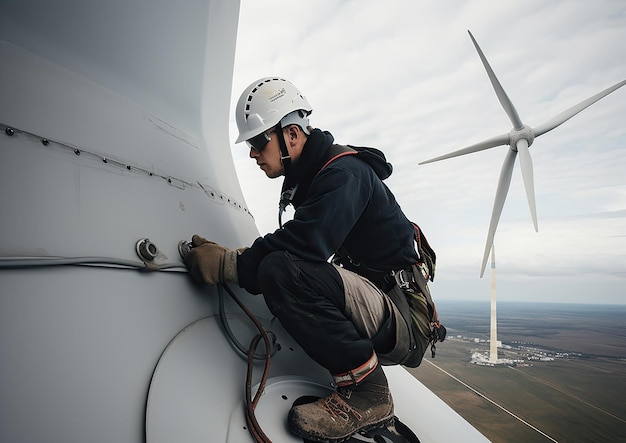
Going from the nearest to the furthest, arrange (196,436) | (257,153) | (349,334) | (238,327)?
(196,436)
(349,334)
(238,327)
(257,153)

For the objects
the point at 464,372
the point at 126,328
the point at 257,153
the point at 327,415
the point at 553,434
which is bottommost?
the point at 553,434

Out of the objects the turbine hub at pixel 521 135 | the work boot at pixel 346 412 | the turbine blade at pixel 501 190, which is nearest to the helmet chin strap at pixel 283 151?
the work boot at pixel 346 412

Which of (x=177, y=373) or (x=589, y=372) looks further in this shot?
(x=589, y=372)

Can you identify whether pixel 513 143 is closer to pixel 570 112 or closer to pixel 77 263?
pixel 570 112

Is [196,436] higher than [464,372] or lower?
higher

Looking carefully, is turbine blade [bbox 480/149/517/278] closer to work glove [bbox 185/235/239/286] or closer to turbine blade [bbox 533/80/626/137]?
turbine blade [bbox 533/80/626/137]

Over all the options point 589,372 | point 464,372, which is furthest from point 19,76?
point 589,372

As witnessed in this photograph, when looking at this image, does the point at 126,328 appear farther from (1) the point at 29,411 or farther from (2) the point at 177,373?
(1) the point at 29,411

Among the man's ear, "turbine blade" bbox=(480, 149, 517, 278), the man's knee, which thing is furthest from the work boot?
"turbine blade" bbox=(480, 149, 517, 278)

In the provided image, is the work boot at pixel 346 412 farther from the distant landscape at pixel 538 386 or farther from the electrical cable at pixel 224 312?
the distant landscape at pixel 538 386
